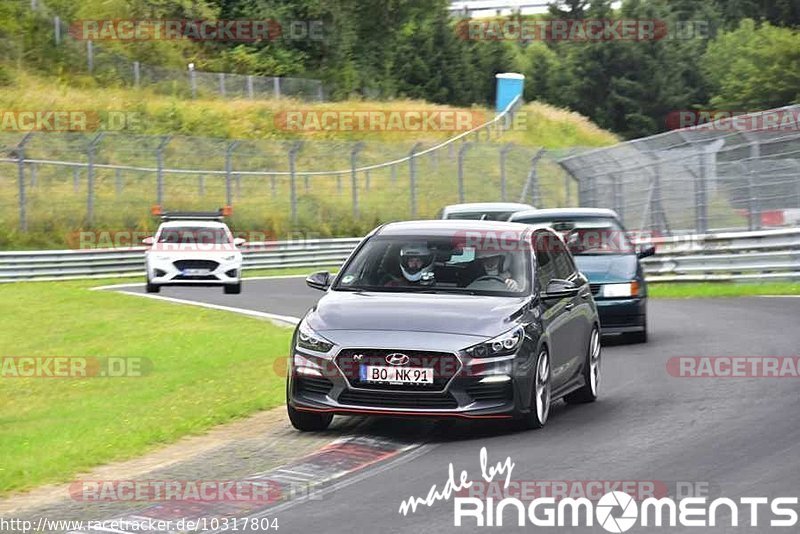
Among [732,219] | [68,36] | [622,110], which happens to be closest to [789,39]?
[622,110]

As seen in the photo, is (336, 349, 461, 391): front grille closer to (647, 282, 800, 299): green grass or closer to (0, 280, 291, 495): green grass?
(0, 280, 291, 495): green grass

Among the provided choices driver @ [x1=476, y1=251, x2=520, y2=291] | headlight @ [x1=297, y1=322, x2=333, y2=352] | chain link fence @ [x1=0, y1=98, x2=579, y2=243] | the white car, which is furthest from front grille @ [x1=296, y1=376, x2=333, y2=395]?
chain link fence @ [x1=0, y1=98, x2=579, y2=243]

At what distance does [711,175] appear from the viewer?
29828 millimetres

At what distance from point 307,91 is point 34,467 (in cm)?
5548

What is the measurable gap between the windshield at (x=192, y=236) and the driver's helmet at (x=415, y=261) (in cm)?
1711

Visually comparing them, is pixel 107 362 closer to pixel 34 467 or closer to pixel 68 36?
pixel 34 467

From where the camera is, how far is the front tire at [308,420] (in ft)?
35.4

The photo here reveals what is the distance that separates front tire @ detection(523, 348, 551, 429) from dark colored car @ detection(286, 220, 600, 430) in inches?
0.4

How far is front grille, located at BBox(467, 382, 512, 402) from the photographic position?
1027cm

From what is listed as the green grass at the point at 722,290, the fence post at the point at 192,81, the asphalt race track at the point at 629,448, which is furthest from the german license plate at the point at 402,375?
the fence post at the point at 192,81

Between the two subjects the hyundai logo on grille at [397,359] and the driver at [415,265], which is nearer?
the hyundai logo on grille at [397,359]

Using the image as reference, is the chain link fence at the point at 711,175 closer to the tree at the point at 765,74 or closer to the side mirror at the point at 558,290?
the side mirror at the point at 558,290

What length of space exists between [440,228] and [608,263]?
6280mm

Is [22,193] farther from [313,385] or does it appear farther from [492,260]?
[313,385]
